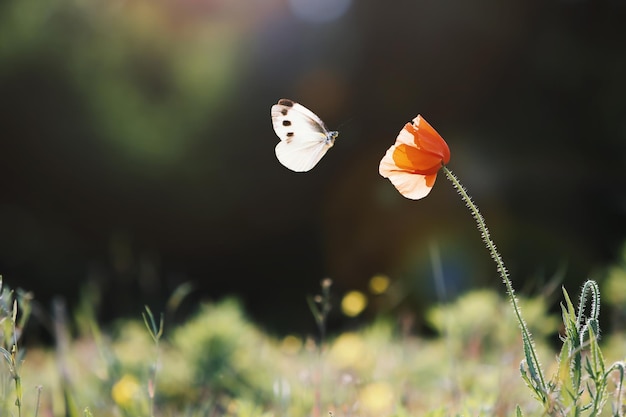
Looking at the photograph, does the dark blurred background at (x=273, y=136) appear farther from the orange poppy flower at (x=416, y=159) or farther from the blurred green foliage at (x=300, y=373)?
the orange poppy flower at (x=416, y=159)

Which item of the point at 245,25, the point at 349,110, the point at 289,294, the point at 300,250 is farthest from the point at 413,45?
the point at 289,294

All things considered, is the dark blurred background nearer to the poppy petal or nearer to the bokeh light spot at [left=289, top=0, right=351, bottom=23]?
the bokeh light spot at [left=289, top=0, right=351, bottom=23]

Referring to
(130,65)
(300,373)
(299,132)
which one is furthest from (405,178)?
(130,65)

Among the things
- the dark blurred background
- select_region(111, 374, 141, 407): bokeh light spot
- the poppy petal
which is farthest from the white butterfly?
the dark blurred background

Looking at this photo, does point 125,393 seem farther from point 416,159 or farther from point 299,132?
point 416,159

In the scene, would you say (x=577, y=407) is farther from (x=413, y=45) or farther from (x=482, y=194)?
(x=413, y=45)
